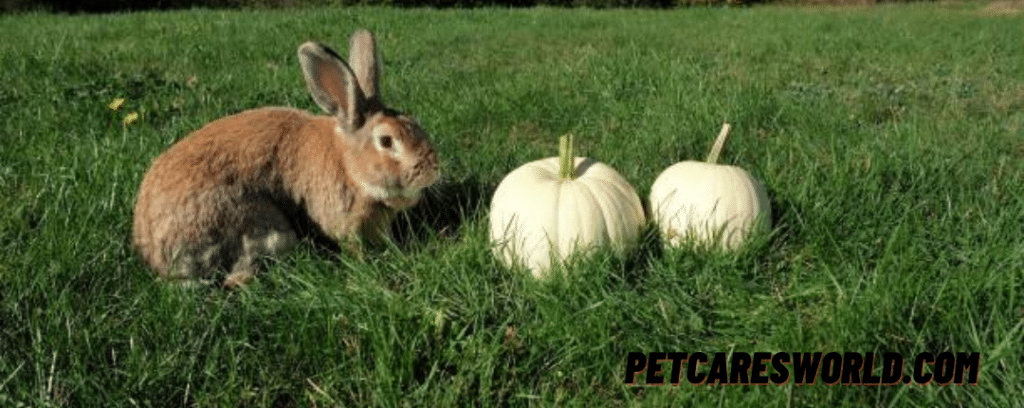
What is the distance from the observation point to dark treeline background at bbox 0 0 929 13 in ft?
59.8

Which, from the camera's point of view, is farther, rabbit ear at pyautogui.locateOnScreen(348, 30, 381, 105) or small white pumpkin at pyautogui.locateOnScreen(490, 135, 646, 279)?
rabbit ear at pyautogui.locateOnScreen(348, 30, 381, 105)

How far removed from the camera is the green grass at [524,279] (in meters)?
1.95

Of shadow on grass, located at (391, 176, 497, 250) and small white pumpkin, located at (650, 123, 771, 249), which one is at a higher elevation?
small white pumpkin, located at (650, 123, 771, 249)

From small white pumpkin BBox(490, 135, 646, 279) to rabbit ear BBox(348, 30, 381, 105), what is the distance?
2.14 ft

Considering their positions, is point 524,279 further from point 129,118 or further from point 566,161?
point 129,118

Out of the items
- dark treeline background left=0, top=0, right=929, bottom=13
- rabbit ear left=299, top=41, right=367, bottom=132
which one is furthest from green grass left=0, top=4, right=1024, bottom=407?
dark treeline background left=0, top=0, right=929, bottom=13

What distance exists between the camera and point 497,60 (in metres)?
7.25

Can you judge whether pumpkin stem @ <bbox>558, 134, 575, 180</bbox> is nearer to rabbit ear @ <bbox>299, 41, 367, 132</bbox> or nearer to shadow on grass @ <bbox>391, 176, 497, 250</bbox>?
shadow on grass @ <bbox>391, 176, 497, 250</bbox>

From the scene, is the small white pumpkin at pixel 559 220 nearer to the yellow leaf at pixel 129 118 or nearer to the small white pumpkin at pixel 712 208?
the small white pumpkin at pixel 712 208

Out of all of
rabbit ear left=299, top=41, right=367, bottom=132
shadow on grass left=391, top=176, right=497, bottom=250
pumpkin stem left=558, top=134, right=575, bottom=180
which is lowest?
shadow on grass left=391, top=176, right=497, bottom=250

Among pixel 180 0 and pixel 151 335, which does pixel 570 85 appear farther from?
pixel 180 0

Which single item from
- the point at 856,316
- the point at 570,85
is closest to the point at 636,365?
the point at 856,316

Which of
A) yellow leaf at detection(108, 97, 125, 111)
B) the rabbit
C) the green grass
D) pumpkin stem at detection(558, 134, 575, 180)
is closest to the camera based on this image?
the green grass

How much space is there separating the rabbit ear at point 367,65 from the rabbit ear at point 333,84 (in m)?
0.11
